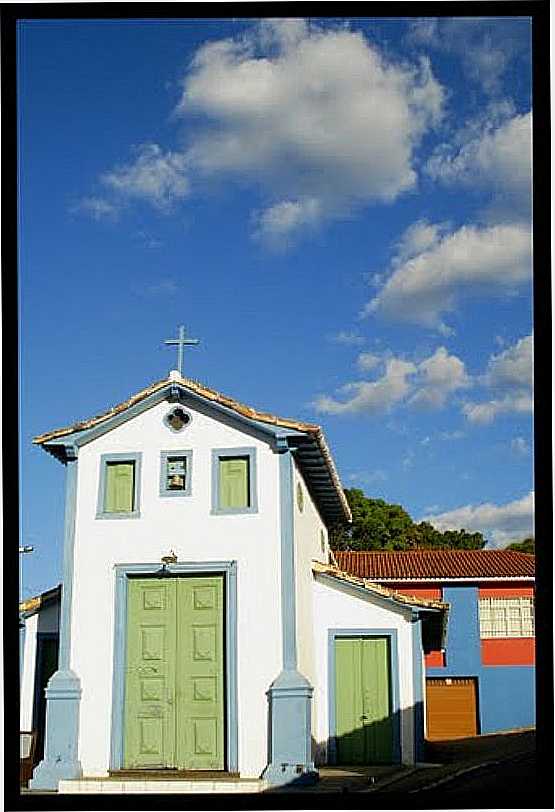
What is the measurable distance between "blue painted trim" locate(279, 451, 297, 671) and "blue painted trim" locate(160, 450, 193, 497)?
834mm

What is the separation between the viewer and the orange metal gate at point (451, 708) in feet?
38.5

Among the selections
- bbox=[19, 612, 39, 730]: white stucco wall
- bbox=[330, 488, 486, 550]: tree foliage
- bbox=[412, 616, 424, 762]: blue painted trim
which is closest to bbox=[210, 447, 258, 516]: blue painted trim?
bbox=[412, 616, 424, 762]: blue painted trim

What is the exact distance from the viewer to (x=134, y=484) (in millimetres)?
10633

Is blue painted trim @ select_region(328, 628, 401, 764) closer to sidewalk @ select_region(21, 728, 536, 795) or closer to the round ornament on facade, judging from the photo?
sidewalk @ select_region(21, 728, 536, 795)

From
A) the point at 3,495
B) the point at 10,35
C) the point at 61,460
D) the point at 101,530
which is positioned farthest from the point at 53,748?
the point at 10,35

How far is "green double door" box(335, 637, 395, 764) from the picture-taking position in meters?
10.6

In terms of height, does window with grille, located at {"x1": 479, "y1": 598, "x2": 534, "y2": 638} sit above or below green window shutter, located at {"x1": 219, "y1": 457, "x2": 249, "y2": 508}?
below

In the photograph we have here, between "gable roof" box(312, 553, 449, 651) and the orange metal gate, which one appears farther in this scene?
the orange metal gate

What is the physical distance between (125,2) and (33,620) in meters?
5.97

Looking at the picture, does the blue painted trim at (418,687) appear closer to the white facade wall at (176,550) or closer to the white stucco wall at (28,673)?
the white facade wall at (176,550)

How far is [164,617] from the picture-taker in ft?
33.9

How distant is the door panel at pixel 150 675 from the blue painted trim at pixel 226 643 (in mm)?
53

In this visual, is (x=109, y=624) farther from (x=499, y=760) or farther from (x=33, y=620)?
(x=499, y=760)

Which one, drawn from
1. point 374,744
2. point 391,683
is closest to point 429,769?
point 374,744
